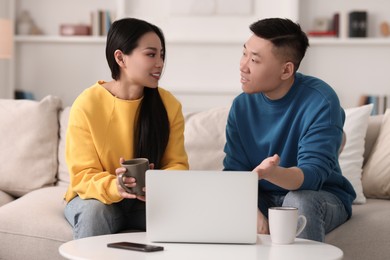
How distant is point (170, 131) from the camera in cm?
252

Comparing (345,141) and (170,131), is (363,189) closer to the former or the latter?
(345,141)

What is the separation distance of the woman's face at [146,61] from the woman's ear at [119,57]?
0.03 metres

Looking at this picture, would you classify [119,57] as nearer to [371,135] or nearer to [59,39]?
[371,135]

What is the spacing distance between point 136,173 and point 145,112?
1.93 ft

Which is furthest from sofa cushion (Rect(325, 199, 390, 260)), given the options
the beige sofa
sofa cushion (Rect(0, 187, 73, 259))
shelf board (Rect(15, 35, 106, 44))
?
shelf board (Rect(15, 35, 106, 44))

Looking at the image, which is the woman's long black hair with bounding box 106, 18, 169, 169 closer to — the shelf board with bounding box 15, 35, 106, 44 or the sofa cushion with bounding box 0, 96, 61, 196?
the sofa cushion with bounding box 0, 96, 61, 196

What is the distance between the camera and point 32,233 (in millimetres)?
2436

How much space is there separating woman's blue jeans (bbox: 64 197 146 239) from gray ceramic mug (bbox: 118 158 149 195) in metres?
0.31

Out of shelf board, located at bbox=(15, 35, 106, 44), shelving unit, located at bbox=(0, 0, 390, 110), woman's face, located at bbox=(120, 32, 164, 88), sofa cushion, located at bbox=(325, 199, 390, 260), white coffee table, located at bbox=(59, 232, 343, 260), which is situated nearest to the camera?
white coffee table, located at bbox=(59, 232, 343, 260)

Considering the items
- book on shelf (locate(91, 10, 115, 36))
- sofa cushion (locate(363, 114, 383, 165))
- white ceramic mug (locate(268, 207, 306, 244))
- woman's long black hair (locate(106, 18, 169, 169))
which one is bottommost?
white ceramic mug (locate(268, 207, 306, 244))

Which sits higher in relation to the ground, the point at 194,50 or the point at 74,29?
the point at 74,29

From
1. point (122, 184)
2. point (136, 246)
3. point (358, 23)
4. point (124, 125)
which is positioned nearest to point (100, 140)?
point (124, 125)

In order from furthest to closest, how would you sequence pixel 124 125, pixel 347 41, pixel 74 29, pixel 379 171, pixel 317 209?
pixel 74 29 → pixel 347 41 → pixel 379 171 → pixel 124 125 → pixel 317 209

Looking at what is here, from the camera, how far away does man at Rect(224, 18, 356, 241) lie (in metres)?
2.21
